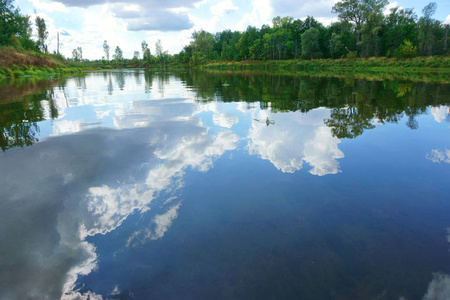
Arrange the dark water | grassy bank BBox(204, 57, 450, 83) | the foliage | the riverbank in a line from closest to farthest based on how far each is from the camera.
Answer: the dark water, grassy bank BBox(204, 57, 450, 83), the riverbank, the foliage

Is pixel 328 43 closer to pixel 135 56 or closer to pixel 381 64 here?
pixel 381 64

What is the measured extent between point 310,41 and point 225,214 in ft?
273

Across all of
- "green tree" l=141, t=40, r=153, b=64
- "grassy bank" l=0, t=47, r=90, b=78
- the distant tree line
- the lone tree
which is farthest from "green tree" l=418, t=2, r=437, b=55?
"green tree" l=141, t=40, r=153, b=64

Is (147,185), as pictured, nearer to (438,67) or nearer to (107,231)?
(107,231)

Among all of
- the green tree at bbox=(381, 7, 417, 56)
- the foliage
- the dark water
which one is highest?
the green tree at bbox=(381, 7, 417, 56)

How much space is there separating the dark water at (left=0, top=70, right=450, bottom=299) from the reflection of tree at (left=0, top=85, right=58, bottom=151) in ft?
0.50

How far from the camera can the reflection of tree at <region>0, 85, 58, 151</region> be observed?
30.1ft

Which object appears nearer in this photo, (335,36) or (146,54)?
(335,36)

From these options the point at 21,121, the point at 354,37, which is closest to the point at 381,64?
the point at 354,37

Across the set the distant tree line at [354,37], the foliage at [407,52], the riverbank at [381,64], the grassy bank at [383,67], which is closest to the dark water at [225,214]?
the grassy bank at [383,67]

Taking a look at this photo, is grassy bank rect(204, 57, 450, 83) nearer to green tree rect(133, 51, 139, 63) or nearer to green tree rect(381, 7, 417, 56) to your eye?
green tree rect(381, 7, 417, 56)

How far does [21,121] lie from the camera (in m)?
12.0

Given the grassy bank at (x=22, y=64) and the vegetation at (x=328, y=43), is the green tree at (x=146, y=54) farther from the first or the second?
the grassy bank at (x=22, y=64)

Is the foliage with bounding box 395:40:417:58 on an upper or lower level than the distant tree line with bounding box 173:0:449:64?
lower
